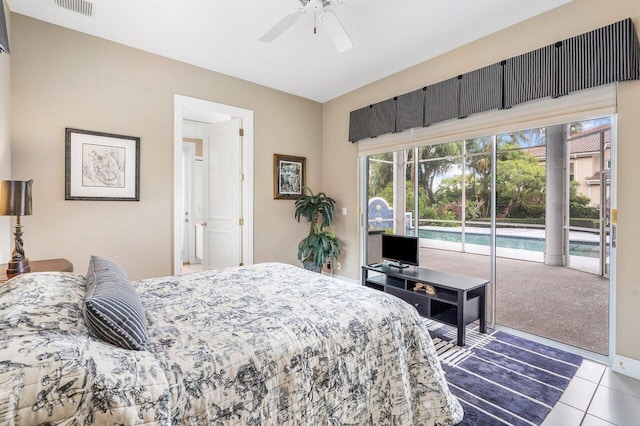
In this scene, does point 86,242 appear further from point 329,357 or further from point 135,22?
point 329,357

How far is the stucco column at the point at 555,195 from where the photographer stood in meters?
2.78

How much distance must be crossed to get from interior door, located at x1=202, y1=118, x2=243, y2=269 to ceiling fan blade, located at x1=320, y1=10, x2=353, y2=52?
2.12 metres

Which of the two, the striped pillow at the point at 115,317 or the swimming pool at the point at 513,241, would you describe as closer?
the striped pillow at the point at 115,317

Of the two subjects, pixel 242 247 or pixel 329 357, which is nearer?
pixel 329 357

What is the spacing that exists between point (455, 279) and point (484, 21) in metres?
2.41

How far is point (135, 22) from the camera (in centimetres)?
286

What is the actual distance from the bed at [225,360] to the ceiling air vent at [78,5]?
2347 millimetres

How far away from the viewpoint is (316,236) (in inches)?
171

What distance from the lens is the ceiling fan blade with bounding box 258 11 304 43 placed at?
2266mm

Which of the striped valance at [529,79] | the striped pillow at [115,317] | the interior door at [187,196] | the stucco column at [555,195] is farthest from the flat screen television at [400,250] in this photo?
the interior door at [187,196]

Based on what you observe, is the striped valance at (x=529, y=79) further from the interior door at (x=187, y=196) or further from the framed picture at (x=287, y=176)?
the interior door at (x=187, y=196)

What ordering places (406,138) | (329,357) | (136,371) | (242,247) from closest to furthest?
(136,371) → (329,357) → (406,138) → (242,247)

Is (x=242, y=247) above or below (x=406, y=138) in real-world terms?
below

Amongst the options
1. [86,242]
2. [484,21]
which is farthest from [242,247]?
[484,21]
